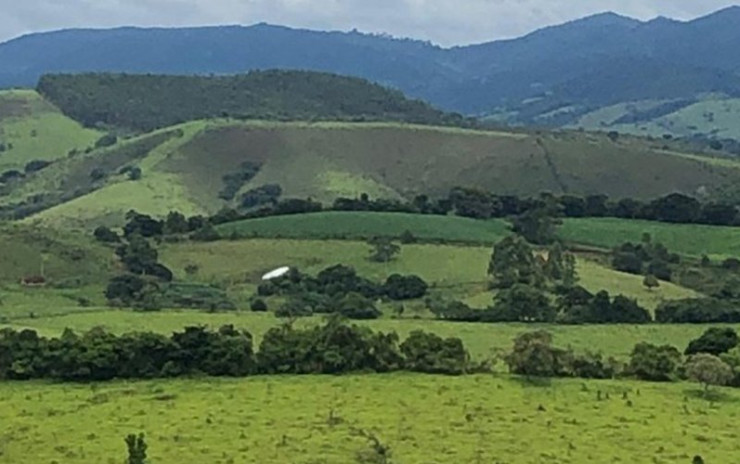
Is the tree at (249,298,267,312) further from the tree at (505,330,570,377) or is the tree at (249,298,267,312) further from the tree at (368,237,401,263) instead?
the tree at (505,330,570,377)

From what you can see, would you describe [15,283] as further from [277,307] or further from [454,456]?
[454,456]

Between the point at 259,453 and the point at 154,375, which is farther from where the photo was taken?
the point at 154,375

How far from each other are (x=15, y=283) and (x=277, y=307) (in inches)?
864

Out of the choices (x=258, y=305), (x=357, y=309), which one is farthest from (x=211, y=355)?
(x=258, y=305)

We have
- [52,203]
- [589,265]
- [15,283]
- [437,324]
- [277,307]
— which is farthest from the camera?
[52,203]

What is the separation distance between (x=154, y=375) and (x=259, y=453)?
48.7ft

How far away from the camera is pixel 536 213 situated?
12431 centimetres

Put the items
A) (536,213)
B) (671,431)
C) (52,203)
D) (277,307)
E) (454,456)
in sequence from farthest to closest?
(52,203), (536,213), (277,307), (671,431), (454,456)

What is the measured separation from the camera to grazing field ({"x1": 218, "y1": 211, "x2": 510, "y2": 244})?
119750mm

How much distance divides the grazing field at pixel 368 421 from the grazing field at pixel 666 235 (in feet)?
200

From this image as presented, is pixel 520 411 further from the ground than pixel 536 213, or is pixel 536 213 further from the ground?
pixel 536 213

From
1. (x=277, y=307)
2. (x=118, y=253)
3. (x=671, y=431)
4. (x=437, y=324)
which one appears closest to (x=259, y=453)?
(x=671, y=431)

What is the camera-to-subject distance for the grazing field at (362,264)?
103062mm

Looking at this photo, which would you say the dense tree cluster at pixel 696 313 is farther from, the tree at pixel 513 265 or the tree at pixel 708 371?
the tree at pixel 708 371
